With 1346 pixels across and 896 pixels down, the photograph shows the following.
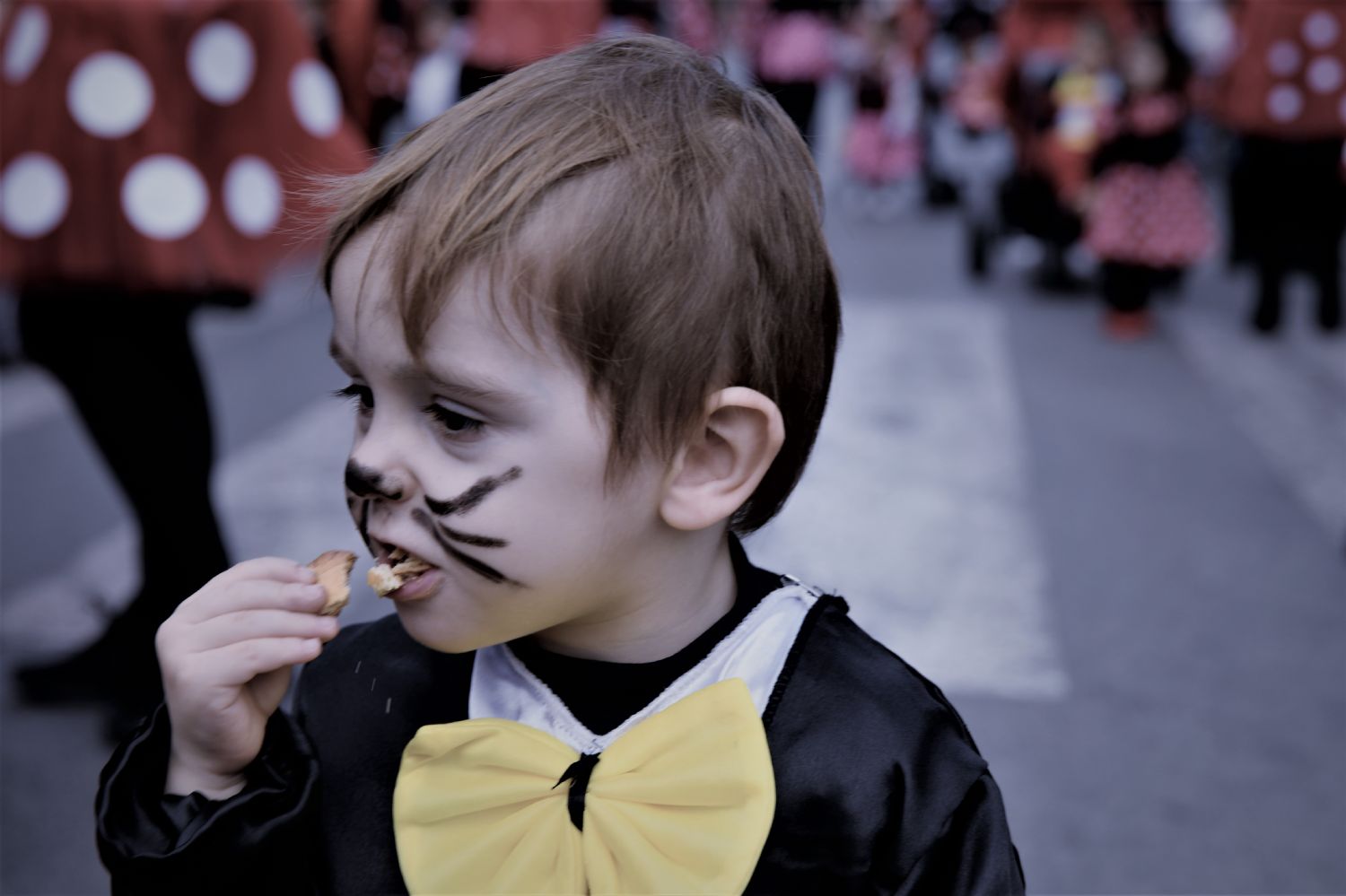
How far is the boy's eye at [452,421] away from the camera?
1096 mm

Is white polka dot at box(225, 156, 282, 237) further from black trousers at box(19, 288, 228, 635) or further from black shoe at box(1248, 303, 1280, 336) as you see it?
black shoe at box(1248, 303, 1280, 336)

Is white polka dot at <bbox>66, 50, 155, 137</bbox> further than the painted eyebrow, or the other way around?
white polka dot at <bbox>66, 50, 155, 137</bbox>

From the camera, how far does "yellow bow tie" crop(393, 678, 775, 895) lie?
1.13 meters

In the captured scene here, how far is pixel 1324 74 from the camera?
17.7ft

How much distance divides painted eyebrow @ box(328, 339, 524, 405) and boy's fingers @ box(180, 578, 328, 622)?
0.67 feet

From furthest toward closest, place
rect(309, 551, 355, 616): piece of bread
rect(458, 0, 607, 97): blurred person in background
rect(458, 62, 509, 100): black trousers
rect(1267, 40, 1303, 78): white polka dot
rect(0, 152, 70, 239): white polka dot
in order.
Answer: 1. rect(458, 62, 509, 100): black trousers
2. rect(458, 0, 607, 97): blurred person in background
3. rect(1267, 40, 1303, 78): white polka dot
4. rect(0, 152, 70, 239): white polka dot
5. rect(309, 551, 355, 616): piece of bread

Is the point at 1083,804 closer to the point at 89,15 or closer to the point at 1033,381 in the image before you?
the point at 89,15

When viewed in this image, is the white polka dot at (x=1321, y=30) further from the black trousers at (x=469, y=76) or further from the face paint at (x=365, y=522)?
the face paint at (x=365, y=522)

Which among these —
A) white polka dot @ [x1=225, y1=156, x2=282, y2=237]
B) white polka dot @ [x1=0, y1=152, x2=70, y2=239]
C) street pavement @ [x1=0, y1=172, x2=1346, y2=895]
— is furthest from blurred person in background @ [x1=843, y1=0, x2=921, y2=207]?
white polka dot @ [x1=0, y1=152, x2=70, y2=239]

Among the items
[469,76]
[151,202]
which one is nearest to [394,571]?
[151,202]

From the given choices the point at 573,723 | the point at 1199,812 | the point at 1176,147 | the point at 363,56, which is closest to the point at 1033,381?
the point at 1176,147

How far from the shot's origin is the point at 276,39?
2.60 m

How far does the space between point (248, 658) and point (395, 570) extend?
137 millimetres

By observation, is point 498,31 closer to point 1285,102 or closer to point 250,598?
point 1285,102
